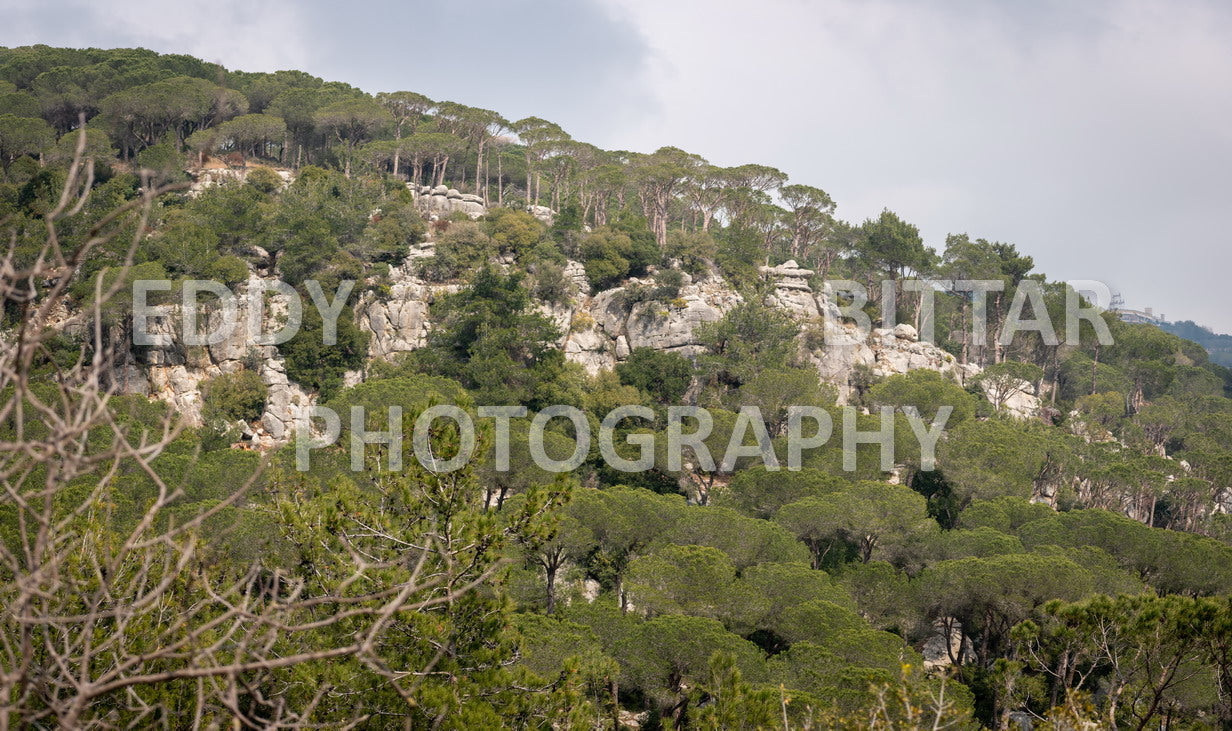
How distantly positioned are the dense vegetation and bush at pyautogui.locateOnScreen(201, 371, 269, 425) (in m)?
0.14

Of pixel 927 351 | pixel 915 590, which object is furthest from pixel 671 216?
pixel 915 590

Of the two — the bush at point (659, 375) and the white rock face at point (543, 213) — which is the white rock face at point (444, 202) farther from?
the bush at point (659, 375)

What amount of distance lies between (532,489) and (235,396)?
84.3 ft

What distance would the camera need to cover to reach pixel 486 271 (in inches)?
1468

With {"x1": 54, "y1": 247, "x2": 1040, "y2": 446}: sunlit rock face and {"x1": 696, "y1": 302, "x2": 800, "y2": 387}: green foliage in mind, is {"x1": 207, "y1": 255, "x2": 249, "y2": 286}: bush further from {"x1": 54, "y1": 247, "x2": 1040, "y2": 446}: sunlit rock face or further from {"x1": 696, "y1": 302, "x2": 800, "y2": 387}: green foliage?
{"x1": 696, "y1": 302, "x2": 800, "y2": 387}: green foliage

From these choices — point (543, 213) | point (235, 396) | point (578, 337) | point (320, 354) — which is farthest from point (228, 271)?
point (543, 213)

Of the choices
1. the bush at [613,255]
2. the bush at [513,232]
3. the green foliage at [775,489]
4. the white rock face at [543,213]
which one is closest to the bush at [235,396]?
the bush at [513,232]

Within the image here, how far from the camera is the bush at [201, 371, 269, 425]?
32.1m

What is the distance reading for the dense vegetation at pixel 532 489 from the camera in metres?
7.41

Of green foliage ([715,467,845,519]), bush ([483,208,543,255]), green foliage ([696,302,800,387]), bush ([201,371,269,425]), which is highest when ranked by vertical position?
bush ([483,208,543,255])

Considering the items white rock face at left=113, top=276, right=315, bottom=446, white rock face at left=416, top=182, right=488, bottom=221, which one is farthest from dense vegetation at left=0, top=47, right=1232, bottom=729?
white rock face at left=416, top=182, right=488, bottom=221

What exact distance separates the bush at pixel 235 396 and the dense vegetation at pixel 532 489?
0.14 m

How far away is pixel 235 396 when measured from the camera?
32.4 meters

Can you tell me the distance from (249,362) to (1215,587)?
34.1 m
